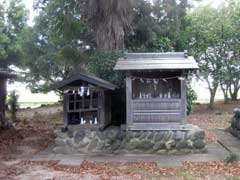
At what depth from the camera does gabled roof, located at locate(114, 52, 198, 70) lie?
33.7 feet

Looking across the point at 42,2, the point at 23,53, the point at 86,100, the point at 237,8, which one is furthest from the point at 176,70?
the point at 23,53

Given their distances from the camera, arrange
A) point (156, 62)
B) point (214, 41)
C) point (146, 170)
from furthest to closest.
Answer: point (214, 41)
point (156, 62)
point (146, 170)

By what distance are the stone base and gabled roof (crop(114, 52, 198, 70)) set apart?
1822 millimetres

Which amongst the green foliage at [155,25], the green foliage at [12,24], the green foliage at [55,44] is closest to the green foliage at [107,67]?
the green foliage at [155,25]

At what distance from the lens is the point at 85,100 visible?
1085 cm

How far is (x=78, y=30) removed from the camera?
18484 mm

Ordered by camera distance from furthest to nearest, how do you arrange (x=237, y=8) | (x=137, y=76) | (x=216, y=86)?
1. (x=216, y=86)
2. (x=237, y=8)
3. (x=137, y=76)

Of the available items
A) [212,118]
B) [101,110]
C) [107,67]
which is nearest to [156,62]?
[101,110]

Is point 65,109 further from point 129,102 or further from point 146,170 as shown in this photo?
point 146,170

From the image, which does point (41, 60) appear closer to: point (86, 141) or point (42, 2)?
point (42, 2)

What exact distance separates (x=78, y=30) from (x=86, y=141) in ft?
30.6

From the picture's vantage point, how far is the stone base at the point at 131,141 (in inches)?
403

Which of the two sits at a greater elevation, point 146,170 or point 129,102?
point 129,102

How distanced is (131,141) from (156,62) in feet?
7.94
